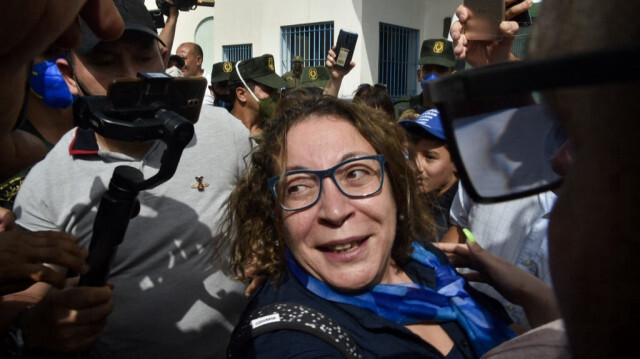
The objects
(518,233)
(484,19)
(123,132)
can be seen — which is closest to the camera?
(123,132)

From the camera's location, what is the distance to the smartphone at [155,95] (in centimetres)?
134

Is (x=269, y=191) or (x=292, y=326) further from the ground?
(x=269, y=191)

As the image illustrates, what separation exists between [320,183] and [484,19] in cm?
115

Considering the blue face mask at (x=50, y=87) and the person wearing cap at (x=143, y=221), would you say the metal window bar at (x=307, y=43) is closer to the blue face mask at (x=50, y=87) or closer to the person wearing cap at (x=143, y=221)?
the blue face mask at (x=50, y=87)

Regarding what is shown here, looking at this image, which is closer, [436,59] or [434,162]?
[434,162]

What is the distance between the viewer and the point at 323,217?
1.49 metres

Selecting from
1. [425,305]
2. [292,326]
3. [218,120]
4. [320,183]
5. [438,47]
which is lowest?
[425,305]

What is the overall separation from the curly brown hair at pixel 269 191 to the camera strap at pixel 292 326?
0.94 ft

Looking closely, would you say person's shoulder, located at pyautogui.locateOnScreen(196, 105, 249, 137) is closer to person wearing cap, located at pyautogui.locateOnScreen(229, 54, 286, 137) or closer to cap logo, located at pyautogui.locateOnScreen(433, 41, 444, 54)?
person wearing cap, located at pyautogui.locateOnScreen(229, 54, 286, 137)

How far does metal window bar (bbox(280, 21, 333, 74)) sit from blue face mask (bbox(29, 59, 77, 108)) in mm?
10512

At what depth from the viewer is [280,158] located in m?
1.59

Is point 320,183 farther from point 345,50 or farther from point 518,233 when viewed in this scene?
point 345,50

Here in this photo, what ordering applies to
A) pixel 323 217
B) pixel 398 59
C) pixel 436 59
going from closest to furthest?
1. pixel 323 217
2. pixel 436 59
3. pixel 398 59

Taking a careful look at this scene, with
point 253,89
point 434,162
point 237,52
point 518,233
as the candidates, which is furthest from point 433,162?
point 237,52
